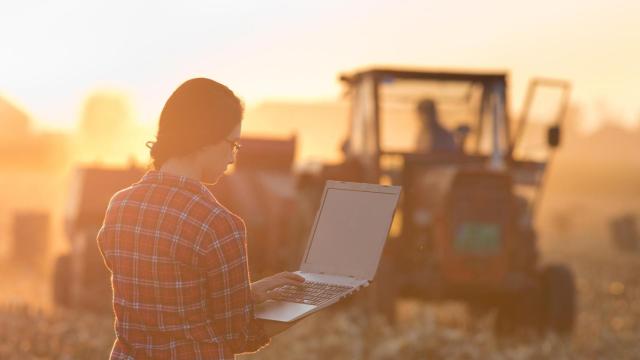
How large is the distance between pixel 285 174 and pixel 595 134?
126821mm

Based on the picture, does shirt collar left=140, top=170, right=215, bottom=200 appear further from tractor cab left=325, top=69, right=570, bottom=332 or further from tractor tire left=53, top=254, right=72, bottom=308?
tractor tire left=53, top=254, right=72, bottom=308

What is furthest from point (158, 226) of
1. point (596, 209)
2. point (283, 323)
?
point (596, 209)

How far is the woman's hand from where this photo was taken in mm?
2807

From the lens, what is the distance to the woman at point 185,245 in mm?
2539

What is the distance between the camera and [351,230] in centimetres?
309

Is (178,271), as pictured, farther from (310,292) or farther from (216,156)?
(310,292)

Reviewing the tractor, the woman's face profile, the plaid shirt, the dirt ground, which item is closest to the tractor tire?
the dirt ground

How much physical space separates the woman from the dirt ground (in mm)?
5161

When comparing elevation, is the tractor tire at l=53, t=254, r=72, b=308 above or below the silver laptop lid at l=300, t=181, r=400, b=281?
below

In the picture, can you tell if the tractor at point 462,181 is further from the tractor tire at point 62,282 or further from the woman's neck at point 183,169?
the woman's neck at point 183,169

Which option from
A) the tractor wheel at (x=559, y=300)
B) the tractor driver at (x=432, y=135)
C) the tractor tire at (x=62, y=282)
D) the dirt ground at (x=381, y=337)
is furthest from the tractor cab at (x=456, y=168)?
the tractor tire at (x=62, y=282)

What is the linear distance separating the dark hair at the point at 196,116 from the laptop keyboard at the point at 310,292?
574 millimetres

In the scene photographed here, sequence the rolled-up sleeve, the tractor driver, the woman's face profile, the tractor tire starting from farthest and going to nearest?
the tractor tire → the tractor driver → the woman's face profile → the rolled-up sleeve

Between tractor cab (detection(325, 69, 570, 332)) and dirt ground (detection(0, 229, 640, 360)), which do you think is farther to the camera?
tractor cab (detection(325, 69, 570, 332))
